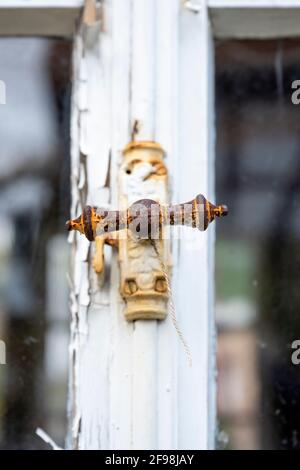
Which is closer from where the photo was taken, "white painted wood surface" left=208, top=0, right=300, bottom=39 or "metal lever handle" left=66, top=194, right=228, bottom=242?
"metal lever handle" left=66, top=194, right=228, bottom=242

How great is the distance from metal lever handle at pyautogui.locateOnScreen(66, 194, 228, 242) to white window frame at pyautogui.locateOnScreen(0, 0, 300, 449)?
133mm

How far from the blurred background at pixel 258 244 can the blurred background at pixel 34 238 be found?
0.61 feet

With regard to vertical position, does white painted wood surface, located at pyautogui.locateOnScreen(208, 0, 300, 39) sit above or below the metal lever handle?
above

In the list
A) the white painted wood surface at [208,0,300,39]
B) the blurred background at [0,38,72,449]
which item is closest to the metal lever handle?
the blurred background at [0,38,72,449]

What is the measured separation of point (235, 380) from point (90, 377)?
183mm

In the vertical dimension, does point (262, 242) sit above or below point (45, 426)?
above

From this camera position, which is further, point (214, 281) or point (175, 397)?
point (214, 281)

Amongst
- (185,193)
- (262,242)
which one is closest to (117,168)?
(185,193)

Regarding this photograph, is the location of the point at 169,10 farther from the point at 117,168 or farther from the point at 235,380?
the point at 235,380

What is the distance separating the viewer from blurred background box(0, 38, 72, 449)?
6.68 feet

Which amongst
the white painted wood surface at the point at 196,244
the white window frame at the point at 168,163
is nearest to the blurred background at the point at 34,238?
the white window frame at the point at 168,163

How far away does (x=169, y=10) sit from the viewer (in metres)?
2.06

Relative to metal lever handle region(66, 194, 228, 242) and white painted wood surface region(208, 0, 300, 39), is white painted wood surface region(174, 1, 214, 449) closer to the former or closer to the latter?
white painted wood surface region(208, 0, 300, 39)

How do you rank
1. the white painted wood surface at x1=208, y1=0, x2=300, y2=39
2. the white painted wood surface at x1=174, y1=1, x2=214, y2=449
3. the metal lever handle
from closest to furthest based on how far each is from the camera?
the metal lever handle
the white painted wood surface at x1=174, y1=1, x2=214, y2=449
the white painted wood surface at x1=208, y1=0, x2=300, y2=39
